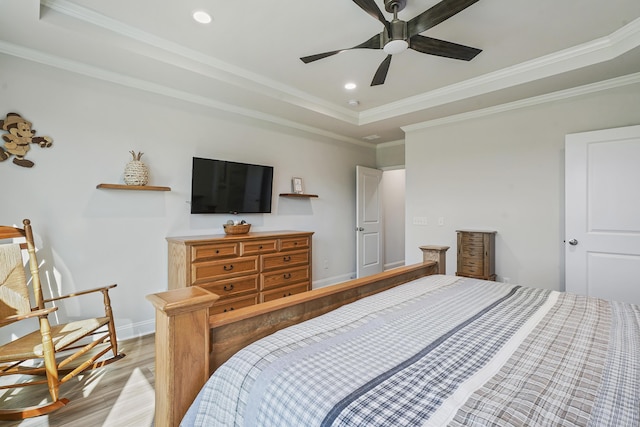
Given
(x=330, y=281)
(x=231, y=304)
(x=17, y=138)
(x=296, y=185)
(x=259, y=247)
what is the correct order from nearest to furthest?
(x=17, y=138) → (x=231, y=304) → (x=259, y=247) → (x=296, y=185) → (x=330, y=281)

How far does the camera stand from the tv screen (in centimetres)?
A: 329

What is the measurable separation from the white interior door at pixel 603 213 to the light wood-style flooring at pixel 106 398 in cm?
382

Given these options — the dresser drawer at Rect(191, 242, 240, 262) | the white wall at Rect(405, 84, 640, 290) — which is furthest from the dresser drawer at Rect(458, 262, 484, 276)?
the dresser drawer at Rect(191, 242, 240, 262)

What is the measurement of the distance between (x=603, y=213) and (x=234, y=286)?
3.68m

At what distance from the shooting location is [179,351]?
1063mm

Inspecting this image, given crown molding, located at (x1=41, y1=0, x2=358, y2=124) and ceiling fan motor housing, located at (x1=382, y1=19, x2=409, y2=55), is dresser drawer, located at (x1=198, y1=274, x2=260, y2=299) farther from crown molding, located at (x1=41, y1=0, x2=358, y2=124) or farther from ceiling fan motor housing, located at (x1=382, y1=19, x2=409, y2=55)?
ceiling fan motor housing, located at (x1=382, y1=19, x2=409, y2=55)

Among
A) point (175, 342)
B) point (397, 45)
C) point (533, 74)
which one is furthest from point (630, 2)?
point (175, 342)

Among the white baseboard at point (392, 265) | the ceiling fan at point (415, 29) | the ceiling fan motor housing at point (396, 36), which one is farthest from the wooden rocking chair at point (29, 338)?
the white baseboard at point (392, 265)

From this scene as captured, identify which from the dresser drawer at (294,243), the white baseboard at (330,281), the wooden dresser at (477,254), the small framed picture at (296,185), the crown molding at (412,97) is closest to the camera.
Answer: the crown molding at (412,97)

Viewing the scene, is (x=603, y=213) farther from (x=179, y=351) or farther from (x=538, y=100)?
(x=179, y=351)

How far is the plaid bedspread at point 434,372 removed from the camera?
2.55 ft

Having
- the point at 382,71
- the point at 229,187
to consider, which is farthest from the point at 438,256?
the point at 229,187

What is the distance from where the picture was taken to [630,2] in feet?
6.77

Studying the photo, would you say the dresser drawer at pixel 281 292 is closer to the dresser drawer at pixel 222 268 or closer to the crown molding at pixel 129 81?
the dresser drawer at pixel 222 268
